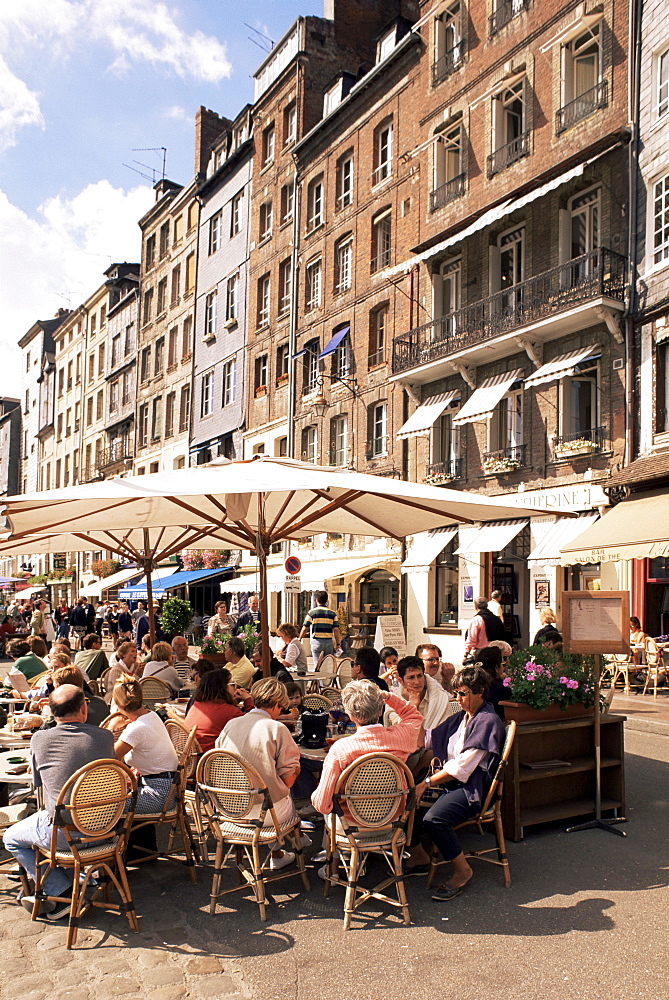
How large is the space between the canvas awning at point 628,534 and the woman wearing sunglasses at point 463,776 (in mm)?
9348

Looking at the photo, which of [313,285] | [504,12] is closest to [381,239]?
[313,285]

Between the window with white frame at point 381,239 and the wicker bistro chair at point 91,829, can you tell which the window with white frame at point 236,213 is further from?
the wicker bistro chair at point 91,829

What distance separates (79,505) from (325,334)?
20449 mm

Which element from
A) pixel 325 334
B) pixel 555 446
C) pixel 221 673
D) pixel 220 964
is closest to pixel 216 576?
pixel 325 334

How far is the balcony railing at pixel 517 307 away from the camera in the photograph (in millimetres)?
17500

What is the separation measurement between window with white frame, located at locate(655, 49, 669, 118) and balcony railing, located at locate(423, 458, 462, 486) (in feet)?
29.5

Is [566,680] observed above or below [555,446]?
below

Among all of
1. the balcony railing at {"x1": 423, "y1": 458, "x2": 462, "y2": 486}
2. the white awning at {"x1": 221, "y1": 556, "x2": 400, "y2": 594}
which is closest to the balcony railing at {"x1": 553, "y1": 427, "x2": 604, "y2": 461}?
the balcony railing at {"x1": 423, "y1": 458, "x2": 462, "y2": 486}

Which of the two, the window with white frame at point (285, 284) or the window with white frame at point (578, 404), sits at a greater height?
the window with white frame at point (285, 284)

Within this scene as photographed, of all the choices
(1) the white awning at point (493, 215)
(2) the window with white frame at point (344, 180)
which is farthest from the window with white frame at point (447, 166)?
(2) the window with white frame at point (344, 180)

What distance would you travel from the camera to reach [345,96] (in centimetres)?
2866

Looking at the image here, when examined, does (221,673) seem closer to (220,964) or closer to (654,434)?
(220,964)

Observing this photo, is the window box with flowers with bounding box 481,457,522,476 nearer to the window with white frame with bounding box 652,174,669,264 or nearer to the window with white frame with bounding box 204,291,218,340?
the window with white frame with bounding box 652,174,669,264

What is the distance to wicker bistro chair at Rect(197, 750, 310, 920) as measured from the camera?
208 inches
